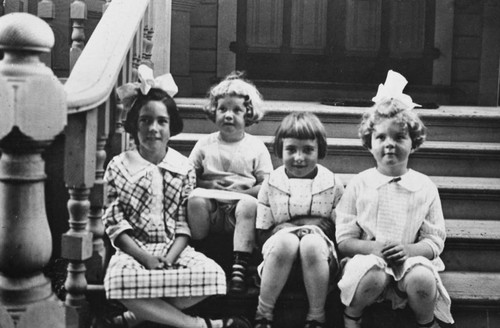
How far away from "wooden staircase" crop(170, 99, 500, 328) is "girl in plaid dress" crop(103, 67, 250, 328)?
0.21 meters

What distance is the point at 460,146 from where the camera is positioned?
12.6 feet

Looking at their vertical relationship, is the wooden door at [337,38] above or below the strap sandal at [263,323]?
above

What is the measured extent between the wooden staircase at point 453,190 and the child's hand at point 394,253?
0.21 meters

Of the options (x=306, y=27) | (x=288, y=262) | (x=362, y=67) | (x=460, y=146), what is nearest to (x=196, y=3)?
(x=306, y=27)

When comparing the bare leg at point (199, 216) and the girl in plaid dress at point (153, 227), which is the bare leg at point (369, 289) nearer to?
the girl in plaid dress at point (153, 227)

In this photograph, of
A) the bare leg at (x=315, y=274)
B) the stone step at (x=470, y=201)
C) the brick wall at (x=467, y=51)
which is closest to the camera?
the bare leg at (x=315, y=274)

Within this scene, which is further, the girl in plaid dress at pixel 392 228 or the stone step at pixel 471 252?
the stone step at pixel 471 252

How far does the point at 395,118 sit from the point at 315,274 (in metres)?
0.71

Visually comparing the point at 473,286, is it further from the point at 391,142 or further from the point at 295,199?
the point at 295,199

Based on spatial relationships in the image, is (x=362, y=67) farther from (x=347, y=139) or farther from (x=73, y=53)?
(x=73, y=53)

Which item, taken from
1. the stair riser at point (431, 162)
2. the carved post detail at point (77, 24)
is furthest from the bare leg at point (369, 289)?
the carved post detail at point (77, 24)

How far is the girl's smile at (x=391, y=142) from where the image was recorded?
275 centimetres

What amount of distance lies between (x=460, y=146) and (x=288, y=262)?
1.65 m

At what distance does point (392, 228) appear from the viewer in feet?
8.95
